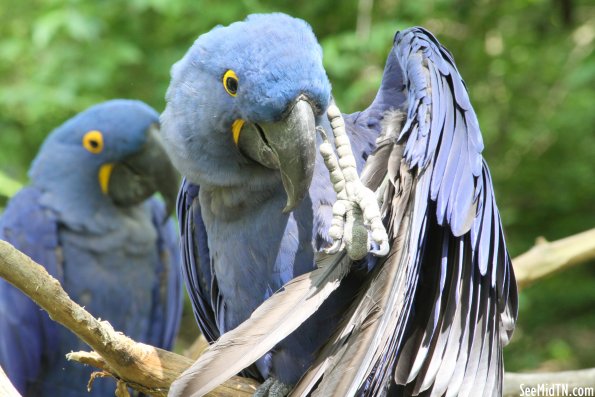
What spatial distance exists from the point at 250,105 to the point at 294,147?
0.16 metres

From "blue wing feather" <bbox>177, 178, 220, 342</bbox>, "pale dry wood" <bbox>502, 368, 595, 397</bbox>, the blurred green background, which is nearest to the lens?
"blue wing feather" <bbox>177, 178, 220, 342</bbox>

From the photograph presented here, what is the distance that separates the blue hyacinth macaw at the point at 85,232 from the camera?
360 cm

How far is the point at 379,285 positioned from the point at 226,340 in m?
0.36

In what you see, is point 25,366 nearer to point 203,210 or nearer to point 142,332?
point 142,332

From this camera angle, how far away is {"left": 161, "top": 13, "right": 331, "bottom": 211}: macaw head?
1.95m

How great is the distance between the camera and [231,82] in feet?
6.77

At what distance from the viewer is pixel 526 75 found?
4594mm

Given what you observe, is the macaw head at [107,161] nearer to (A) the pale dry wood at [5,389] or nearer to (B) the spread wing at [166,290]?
(B) the spread wing at [166,290]

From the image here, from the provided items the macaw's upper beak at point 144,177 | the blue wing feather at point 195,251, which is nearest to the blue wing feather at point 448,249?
the blue wing feather at point 195,251

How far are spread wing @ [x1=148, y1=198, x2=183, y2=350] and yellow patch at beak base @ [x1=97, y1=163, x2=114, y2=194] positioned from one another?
0.30 m

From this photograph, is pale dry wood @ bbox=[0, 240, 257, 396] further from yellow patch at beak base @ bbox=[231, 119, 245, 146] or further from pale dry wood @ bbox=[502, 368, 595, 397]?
pale dry wood @ bbox=[502, 368, 595, 397]

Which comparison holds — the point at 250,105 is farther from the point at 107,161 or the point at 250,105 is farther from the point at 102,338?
the point at 107,161

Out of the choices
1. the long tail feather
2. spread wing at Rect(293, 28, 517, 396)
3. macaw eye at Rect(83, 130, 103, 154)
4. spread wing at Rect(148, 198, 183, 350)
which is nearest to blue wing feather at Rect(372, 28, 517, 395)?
spread wing at Rect(293, 28, 517, 396)

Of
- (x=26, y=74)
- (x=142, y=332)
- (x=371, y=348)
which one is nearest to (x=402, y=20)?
(x=142, y=332)
